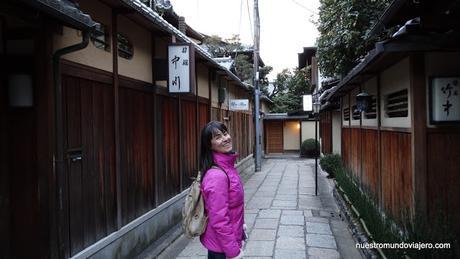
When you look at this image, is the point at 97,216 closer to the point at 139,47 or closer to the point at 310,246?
the point at 139,47

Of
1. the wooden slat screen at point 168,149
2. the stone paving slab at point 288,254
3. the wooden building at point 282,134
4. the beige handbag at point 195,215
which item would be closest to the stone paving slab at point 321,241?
the stone paving slab at point 288,254

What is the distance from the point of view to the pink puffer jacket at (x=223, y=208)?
3408mm

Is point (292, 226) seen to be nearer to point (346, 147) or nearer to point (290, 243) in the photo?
point (290, 243)

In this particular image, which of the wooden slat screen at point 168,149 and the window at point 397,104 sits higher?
the window at point 397,104

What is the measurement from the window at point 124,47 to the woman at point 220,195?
359 centimetres

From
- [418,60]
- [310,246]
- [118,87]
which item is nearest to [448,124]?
[418,60]

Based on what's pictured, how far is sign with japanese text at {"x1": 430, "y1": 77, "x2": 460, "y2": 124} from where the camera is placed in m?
5.38

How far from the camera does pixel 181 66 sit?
779 centimetres

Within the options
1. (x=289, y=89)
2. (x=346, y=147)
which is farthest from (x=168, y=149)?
(x=289, y=89)

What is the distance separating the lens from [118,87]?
21.3ft

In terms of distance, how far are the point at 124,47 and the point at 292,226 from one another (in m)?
5.18

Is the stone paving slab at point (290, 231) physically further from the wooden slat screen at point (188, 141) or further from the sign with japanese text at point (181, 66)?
the sign with japanese text at point (181, 66)

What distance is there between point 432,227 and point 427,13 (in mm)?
2423

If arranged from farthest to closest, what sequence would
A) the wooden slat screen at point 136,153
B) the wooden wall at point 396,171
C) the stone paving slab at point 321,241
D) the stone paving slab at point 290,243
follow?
the stone paving slab at point 321,241
the stone paving slab at point 290,243
the wooden slat screen at point 136,153
the wooden wall at point 396,171
